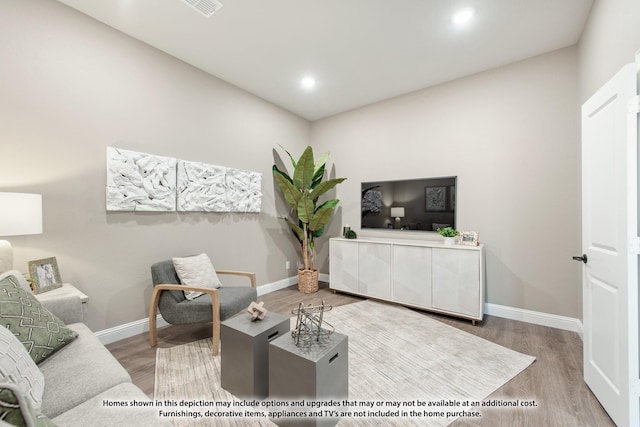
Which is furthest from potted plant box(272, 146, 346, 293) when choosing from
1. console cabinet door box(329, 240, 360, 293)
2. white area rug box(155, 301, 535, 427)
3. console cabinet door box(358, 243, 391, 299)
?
white area rug box(155, 301, 535, 427)

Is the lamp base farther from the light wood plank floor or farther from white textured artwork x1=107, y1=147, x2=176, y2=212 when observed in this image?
the light wood plank floor

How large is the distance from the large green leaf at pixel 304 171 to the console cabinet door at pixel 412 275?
1.59 metres

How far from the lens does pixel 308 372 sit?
4.72 feet

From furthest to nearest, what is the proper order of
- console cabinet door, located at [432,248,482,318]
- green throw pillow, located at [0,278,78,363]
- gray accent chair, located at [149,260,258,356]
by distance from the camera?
console cabinet door, located at [432,248,482,318] < gray accent chair, located at [149,260,258,356] < green throw pillow, located at [0,278,78,363]

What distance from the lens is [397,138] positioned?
4094mm

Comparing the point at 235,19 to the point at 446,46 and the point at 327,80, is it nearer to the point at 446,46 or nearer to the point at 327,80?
the point at 327,80

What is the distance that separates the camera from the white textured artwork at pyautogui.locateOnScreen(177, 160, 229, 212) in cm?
310

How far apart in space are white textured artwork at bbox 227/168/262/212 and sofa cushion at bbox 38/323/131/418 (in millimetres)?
2280

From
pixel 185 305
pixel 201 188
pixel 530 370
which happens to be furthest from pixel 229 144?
pixel 530 370

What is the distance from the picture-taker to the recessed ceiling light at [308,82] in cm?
353

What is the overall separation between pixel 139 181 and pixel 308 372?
2444mm

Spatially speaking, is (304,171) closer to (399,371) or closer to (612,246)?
(399,371)

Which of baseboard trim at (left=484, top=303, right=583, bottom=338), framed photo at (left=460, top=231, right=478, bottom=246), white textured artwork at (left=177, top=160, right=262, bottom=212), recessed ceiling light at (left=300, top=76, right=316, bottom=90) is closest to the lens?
baseboard trim at (left=484, top=303, right=583, bottom=338)

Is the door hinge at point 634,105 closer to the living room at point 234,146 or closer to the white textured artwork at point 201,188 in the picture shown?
the living room at point 234,146
